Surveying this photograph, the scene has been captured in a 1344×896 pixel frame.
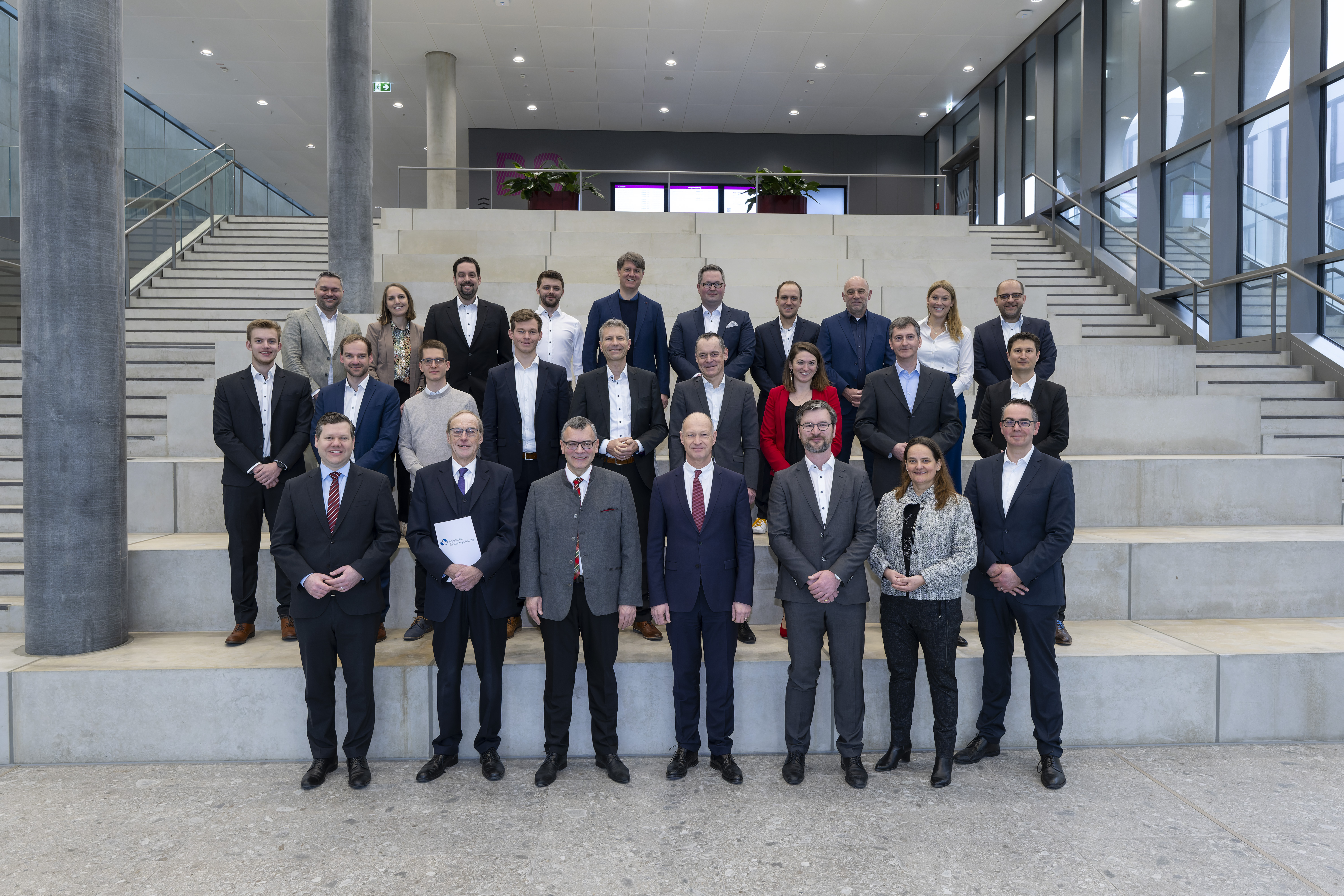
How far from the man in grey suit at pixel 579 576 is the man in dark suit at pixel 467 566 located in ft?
0.42

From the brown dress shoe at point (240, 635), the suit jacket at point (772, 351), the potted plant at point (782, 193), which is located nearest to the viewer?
the brown dress shoe at point (240, 635)

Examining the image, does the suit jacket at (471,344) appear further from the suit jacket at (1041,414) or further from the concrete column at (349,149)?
the concrete column at (349,149)

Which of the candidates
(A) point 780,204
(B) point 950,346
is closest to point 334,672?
(B) point 950,346

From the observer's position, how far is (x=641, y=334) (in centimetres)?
529

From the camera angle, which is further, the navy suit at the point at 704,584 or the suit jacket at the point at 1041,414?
the suit jacket at the point at 1041,414

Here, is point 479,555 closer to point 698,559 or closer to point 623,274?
point 698,559

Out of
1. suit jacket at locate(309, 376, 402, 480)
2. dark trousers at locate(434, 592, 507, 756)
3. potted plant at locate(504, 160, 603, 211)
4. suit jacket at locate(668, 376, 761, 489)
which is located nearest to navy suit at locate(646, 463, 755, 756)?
suit jacket at locate(668, 376, 761, 489)

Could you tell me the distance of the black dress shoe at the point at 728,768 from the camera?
3.92m

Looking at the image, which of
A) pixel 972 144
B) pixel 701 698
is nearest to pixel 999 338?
pixel 701 698

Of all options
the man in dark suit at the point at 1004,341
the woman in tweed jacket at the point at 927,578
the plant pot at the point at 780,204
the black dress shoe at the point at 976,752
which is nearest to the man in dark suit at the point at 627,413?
the woman in tweed jacket at the point at 927,578

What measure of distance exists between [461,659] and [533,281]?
5.84 metres

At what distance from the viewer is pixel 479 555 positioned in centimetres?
392

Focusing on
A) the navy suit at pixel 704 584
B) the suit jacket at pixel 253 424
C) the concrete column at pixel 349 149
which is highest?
the concrete column at pixel 349 149

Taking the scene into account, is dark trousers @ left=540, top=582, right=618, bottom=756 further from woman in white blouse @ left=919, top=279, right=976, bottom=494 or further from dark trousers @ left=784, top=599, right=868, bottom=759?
woman in white blouse @ left=919, top=279, right=976, bottom=494
